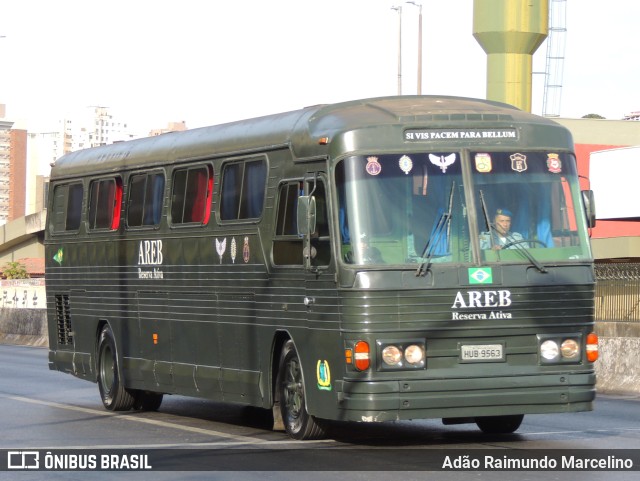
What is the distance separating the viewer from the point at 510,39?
1779 inches

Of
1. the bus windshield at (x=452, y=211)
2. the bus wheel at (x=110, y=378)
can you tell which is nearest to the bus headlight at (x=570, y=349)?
the bus windshield at (x=452, y=211)

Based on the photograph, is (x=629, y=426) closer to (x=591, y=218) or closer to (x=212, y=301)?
(x=591, y=218)

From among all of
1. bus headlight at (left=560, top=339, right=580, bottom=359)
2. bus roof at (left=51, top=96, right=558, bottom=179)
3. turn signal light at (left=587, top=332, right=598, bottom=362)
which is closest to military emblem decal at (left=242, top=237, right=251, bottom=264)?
bus roof at (left=51, top=96, right=558, bottom=179)

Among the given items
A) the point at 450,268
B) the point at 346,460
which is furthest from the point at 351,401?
the point at 450,268

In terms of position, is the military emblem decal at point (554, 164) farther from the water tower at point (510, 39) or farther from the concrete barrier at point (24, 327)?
the water tower at point (510, 39)

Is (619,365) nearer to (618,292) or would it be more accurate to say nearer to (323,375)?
(323,375)

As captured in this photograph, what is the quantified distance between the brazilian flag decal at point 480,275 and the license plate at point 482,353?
0.56m

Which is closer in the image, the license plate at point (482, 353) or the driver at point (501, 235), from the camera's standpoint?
the license plate at point (482, 353)

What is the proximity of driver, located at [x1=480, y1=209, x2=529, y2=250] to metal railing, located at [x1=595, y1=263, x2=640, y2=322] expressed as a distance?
69.7ft

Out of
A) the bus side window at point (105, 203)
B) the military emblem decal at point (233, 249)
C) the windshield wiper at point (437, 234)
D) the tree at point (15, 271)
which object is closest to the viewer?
the windshield wiper at point (437, 234)

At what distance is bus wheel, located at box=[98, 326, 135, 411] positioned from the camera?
18.6 meters

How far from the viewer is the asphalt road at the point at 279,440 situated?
1170 cm

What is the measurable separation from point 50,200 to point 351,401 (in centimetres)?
997

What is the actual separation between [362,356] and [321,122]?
7.85 ft
